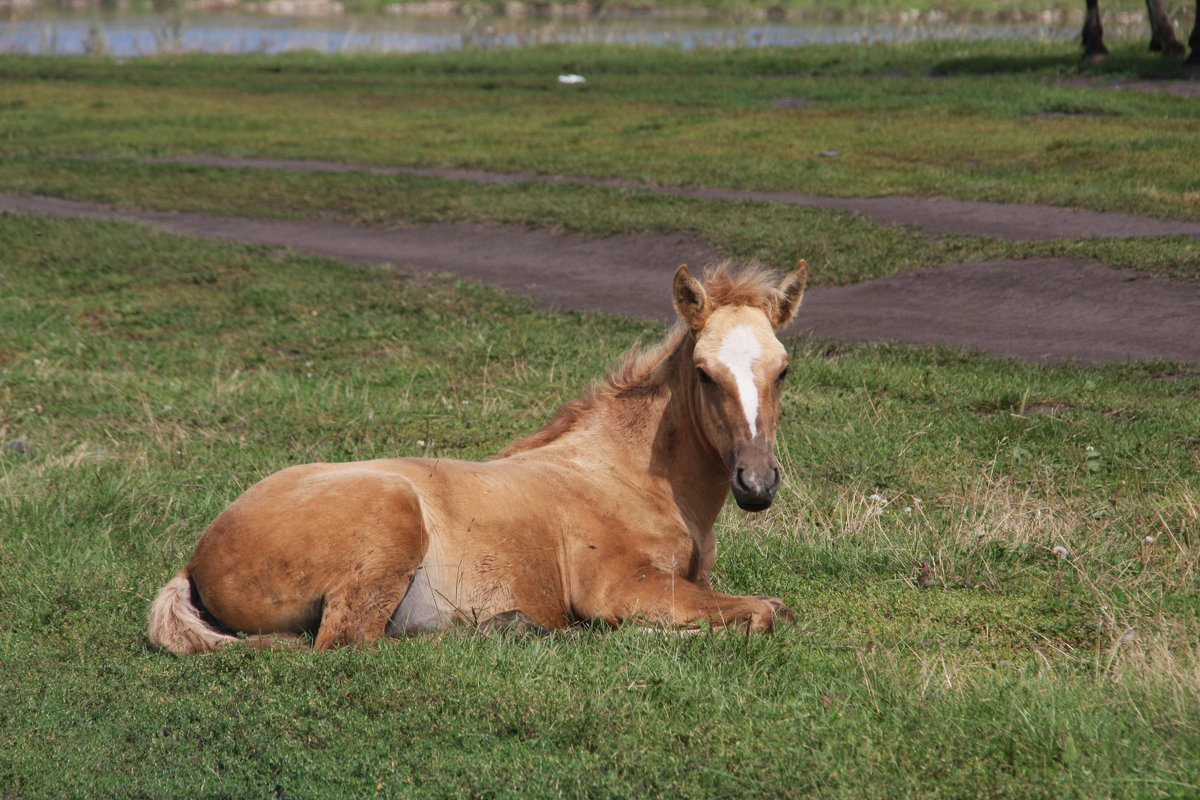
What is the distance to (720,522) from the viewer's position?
7.48m

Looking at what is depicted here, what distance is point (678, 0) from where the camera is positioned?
67.2m

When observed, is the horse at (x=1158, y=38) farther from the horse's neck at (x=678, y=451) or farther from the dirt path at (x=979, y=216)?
the horse's neck at (x=678, y=451)

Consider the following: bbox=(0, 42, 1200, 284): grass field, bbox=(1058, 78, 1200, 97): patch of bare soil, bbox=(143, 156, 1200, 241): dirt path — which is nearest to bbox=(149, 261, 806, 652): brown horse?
bbox=(0, 42, 1200, 284): grass field

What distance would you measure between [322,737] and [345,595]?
0.94 m

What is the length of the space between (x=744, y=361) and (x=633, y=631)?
4.32 feet

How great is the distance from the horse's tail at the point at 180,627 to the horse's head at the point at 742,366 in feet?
7.71

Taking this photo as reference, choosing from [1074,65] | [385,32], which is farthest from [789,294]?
[385,32]

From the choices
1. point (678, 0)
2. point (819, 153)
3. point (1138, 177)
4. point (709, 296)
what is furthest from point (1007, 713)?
point (678, 0)

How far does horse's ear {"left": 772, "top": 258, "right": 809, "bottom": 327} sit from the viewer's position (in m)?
6.00

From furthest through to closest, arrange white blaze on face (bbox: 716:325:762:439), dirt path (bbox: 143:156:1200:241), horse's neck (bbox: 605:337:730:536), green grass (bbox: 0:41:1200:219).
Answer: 1. green grass (bbox: 0:41:1200:219)
2. dirt path (bbox: 143:156:1200:241)
3. horse's neck (bbox: 605:337:730:536)
4. white blaze on face (bbox: 716:325:762:439)

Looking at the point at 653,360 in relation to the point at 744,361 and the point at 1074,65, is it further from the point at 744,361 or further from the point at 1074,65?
the point at 1074,65

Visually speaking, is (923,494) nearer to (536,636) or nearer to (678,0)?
(536,636)

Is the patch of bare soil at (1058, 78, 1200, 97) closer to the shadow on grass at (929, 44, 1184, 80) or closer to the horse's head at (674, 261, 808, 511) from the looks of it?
the shadow on grass at (929, 44, 1184, 80)

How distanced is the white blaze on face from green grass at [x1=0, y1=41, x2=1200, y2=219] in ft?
39.5
